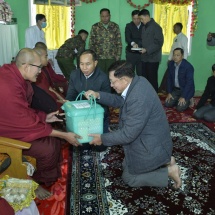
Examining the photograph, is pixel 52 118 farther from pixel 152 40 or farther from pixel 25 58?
pixel 152 40

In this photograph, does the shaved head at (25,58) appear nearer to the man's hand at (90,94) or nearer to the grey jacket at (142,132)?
the man's hand at (90,94)

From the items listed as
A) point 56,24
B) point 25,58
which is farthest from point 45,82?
point 56,24

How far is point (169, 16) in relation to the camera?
6.55 metres

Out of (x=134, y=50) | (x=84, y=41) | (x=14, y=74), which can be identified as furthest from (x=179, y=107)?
(x=14, y=74)

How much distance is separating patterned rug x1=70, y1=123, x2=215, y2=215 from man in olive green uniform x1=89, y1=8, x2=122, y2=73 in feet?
9.66

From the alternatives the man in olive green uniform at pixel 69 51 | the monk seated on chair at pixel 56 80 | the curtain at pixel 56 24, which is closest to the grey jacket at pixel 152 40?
the man in olive green uniform at pixel 69 51

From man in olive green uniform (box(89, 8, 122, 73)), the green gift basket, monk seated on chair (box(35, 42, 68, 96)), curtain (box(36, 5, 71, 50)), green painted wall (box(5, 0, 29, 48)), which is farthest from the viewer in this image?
curtain (box(36, 5, 71, 50))

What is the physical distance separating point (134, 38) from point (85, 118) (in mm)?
3936

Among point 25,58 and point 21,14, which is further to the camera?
point 21,14

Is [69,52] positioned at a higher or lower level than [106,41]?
lower

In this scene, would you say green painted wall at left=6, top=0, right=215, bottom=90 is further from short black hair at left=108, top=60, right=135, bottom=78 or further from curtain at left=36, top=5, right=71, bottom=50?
short black hair at left=108, top=60, right=135, bottom=78

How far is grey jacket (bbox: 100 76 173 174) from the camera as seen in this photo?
7.52ft

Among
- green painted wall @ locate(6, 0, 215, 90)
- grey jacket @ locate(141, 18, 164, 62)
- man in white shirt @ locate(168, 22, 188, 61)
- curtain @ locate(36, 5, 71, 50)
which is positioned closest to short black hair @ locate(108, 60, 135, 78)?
grey jacket @ locate(141, 18, 164, 62)

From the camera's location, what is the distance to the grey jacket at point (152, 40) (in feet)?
17.3
